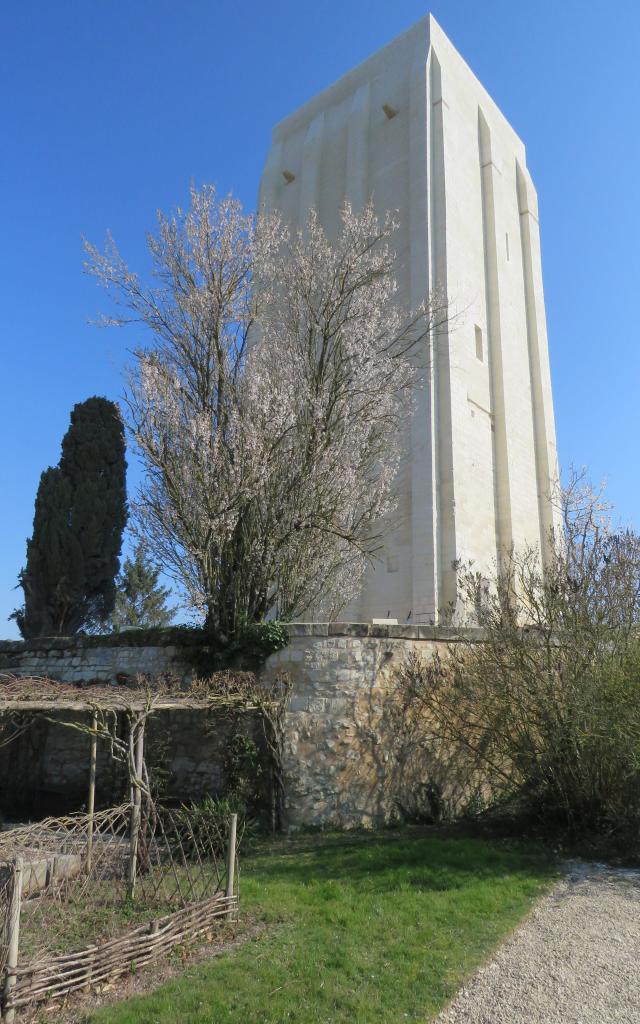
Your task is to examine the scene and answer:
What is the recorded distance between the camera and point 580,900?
244 inches

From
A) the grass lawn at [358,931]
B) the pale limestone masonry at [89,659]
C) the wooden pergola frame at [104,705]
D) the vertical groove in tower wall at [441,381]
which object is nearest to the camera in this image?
the grass lawn at [358,931]

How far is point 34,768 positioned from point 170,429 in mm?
6025

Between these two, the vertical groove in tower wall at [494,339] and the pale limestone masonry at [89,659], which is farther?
the vertical groove in tower wall at [494,339]

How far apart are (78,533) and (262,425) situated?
21.3ft

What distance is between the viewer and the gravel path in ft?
14.1

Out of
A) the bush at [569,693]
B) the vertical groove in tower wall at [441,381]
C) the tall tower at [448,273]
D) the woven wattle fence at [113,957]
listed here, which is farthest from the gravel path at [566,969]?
the tall tower at [448,273]

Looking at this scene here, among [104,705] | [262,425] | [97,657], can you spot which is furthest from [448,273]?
[104,705]

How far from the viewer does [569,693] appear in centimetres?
765

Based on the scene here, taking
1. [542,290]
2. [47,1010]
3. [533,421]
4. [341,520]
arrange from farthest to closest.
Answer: [542,290] < [533,421] < [341,520] < [47,1010]

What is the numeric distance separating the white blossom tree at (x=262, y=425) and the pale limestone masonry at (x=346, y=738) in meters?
1.42

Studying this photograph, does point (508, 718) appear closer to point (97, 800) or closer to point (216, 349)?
point (97, 800)

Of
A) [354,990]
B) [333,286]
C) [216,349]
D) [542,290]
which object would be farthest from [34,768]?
[542,290]

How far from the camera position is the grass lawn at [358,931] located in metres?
4.27

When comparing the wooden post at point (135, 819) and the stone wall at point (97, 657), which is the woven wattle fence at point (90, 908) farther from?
the stone wall at point (97, 657)
